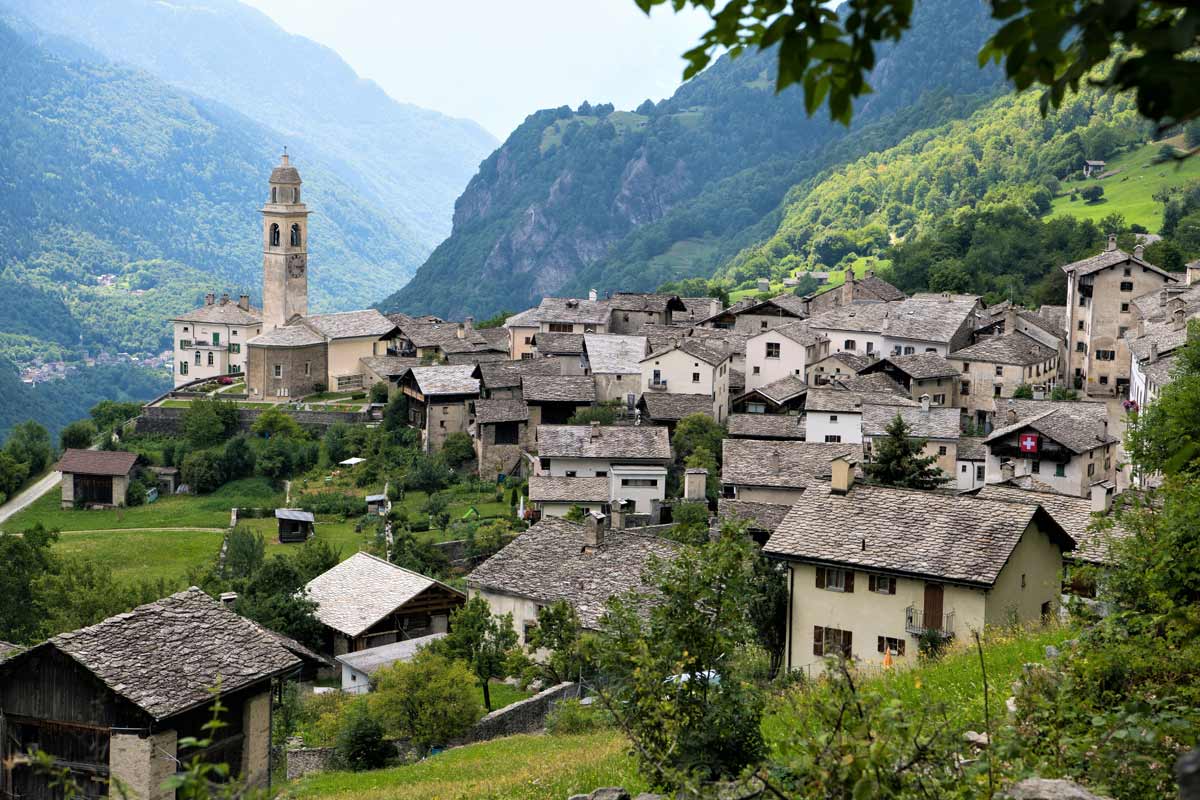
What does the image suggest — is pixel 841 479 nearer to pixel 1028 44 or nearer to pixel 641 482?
pixel 1028 44

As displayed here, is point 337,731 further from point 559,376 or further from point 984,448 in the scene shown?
point 559,376

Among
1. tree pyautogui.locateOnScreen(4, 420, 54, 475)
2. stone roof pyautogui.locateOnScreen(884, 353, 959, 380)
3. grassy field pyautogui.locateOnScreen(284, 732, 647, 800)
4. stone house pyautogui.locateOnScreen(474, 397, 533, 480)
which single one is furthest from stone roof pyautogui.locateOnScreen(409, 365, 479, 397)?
grassy field pyautogui.locateOnScreen(284, 732, 647, 800)

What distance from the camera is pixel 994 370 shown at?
2633 inches

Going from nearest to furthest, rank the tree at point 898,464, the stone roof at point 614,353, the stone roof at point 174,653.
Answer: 1. the stone roof at point 174,653
2. the tree at point 898,464
3. the stone roof at point 614,353

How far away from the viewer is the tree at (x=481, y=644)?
105ft

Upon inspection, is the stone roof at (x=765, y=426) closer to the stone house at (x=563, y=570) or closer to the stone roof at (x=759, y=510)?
the stone roof at (x=759, y=510)

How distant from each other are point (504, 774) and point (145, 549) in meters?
39.5

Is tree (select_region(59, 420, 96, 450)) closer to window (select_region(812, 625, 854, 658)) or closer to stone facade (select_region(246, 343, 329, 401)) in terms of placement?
stone facade (select_region(246, 343, 329, 401))

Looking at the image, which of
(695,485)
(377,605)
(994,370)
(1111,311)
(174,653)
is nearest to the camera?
(174,653)

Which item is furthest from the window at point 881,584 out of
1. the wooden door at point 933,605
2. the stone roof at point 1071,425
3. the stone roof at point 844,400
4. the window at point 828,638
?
the stone roof at point 844,400

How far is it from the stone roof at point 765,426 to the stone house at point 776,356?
701 centimetres

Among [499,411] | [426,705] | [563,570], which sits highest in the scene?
[499,411]

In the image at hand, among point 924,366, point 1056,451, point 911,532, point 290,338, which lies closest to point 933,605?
point 911,532

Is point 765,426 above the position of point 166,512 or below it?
above
